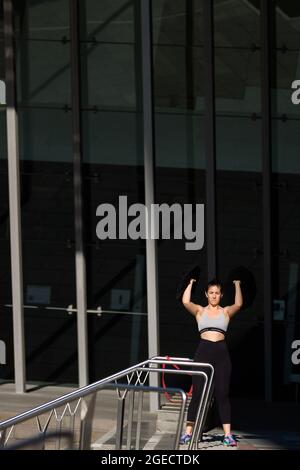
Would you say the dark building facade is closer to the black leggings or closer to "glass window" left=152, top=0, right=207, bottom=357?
"glass window" left=152, top=0, right=207, bottom=357

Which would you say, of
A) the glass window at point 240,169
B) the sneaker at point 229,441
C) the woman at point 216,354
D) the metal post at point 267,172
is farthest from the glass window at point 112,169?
the sneaker at point 229,441

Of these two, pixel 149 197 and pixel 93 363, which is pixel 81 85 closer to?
pixel 149 197

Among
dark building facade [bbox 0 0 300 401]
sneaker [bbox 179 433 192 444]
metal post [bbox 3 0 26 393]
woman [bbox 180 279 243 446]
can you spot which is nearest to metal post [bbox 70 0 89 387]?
dark building facade [bbox 0 0 300 401]

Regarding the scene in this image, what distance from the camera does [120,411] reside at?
9.06m

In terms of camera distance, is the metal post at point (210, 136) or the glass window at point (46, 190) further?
the glass window at point (46, 190)

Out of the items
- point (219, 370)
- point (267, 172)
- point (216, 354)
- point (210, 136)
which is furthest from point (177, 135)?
point (219, 370)

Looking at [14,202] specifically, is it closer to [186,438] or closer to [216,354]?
[216,354]

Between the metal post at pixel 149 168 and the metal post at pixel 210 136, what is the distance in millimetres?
602

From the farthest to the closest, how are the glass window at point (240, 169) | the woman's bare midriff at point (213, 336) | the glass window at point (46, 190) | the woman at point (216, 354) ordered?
the glass window at point (46, 190) < the glass window at point (240, 169) < the woman's bare midriff at point (213, 336) < the woman at point (216, 354)

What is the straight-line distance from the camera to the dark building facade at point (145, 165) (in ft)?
43.2

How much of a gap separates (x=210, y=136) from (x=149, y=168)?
761 mm

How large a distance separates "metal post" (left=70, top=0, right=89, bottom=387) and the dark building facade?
17 mm

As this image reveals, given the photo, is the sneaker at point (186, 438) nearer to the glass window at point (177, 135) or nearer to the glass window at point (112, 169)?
the glass window at point (177, 135)

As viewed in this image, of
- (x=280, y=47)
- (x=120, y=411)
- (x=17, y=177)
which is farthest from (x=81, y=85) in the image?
(x=120, y=411)
